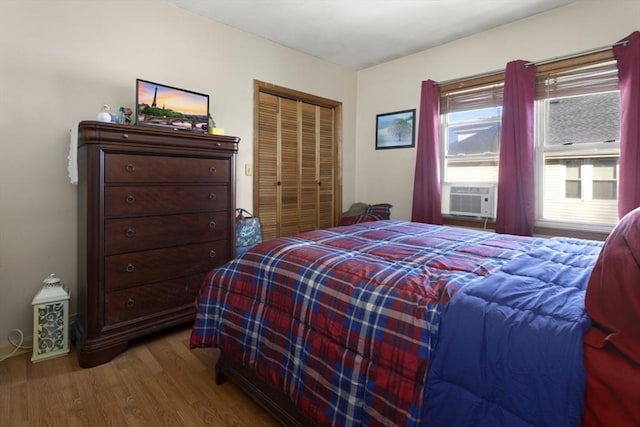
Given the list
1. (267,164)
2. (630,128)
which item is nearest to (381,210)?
(267,164)

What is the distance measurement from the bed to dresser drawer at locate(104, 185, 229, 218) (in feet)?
2.54

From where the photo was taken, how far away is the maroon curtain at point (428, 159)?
11.2ft

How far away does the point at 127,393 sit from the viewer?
1.72 m

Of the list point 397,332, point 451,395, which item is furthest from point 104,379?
point 451,395

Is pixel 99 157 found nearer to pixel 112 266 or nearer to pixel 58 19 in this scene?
pixel 112 266

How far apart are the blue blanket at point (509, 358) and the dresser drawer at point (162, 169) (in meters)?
1.91

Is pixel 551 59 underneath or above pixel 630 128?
above

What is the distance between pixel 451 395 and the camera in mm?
900

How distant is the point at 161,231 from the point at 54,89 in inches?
44.9

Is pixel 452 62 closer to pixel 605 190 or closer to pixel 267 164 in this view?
pixel 605 190

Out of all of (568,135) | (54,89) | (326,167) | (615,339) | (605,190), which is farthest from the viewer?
(326,167)

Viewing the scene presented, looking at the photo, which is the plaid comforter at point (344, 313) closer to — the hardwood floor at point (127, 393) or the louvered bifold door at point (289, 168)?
the hardwood floor at point (127, 393)

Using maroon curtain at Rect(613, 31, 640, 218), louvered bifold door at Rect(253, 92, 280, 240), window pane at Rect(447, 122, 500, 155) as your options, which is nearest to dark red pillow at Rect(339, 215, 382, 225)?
louvered bifold door at Rect(253, 92, 280, 240)

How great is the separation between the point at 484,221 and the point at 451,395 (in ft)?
8.76
